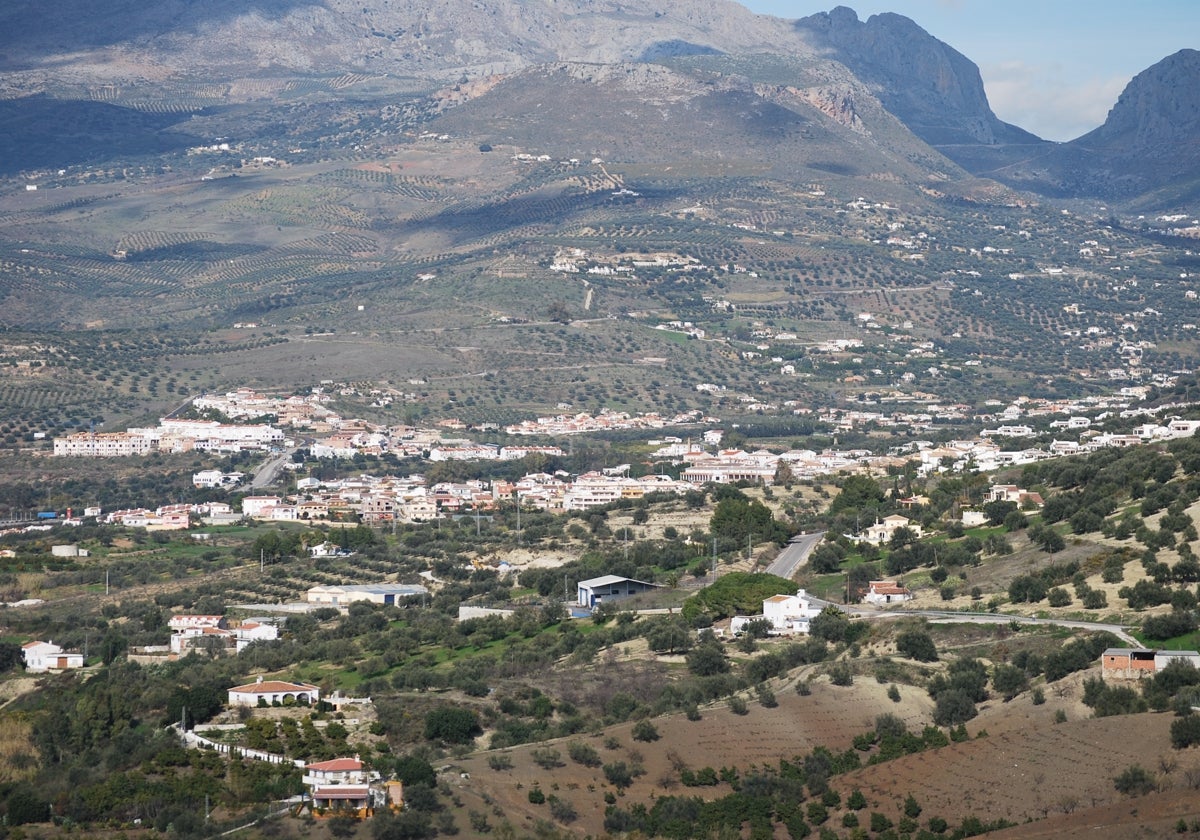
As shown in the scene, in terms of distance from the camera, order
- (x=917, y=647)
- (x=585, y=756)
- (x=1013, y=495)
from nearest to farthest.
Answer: (x=585, y=756) → (x=917, y=647) → (x=1013, y=495)

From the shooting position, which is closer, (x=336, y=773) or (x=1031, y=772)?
(x=1031, y=772)

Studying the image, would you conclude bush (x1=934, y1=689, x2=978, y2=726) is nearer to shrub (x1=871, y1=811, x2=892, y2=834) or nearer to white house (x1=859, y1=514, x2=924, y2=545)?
shrub (x1=871, y1=811, x2=892, y2=834)

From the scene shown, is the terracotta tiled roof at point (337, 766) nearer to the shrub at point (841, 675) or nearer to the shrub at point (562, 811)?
the shrub at point (562, 811)

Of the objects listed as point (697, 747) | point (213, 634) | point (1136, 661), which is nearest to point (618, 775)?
point (697, 747)

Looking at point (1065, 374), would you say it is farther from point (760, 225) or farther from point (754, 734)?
point (754, 734)

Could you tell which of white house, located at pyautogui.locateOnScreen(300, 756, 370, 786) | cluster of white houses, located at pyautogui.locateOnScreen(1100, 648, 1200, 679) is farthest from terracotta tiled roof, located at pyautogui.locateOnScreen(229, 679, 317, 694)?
cluster of white houses, located at pyautogui.locateOnScreen(1100, 648, 1200, 679)

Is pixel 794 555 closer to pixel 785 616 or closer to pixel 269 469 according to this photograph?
pixel 785 616
